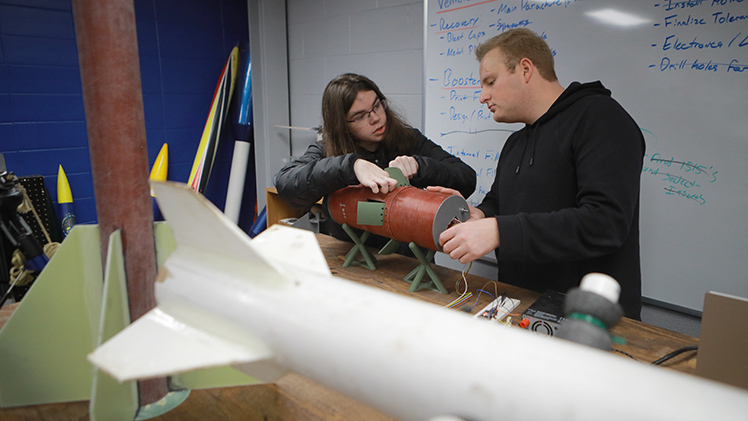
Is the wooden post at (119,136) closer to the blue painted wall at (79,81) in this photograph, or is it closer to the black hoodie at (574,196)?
the black hoodie at (574,196)

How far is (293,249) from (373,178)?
29.4 inches

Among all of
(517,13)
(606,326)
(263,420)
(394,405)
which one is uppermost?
(517,13)

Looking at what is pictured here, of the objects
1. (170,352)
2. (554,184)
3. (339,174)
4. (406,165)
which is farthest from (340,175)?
(170,352)

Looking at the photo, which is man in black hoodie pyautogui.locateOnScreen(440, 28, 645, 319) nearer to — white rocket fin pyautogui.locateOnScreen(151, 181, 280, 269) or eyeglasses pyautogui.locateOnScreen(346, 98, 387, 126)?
eyeglasses pyautogui.locateOnScreen(346, 98, 387, 126)

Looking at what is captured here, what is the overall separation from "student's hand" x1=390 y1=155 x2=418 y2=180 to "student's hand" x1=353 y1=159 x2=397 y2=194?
5.7 inches

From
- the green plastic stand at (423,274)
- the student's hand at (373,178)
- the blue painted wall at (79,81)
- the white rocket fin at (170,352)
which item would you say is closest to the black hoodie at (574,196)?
the green plastic stand at (423,274)

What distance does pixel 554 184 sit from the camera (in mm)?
1339

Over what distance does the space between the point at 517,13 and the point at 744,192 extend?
125 cm

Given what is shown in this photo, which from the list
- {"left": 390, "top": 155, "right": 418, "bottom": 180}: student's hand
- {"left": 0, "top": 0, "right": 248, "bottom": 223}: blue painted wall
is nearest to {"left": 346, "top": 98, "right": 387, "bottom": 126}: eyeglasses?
{"left": 390, "top": 155, "right": 418, "bottom": 180}: student's hand

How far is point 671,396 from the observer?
1.23 ft

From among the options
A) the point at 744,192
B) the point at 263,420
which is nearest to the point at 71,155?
the point at 263,420

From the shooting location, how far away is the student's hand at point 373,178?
1396 mm

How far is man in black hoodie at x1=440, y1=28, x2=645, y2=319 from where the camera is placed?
1150 mm

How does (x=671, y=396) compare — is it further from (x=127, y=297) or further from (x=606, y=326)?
(x=127, y=297)
